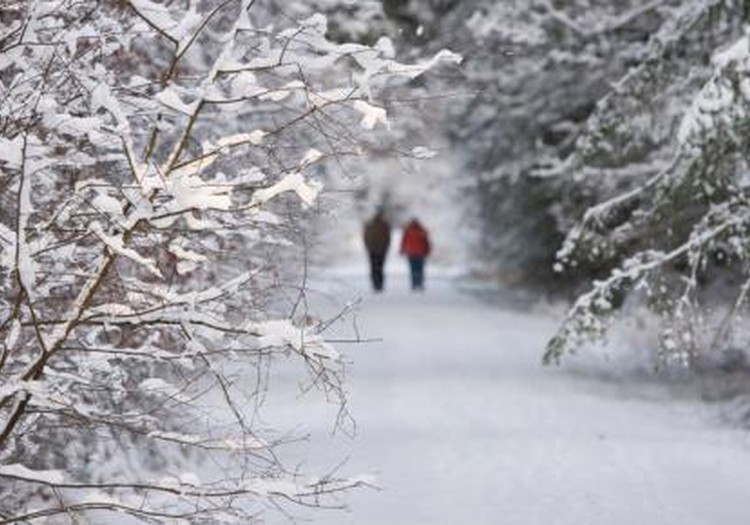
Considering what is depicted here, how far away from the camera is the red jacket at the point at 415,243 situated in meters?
25.7

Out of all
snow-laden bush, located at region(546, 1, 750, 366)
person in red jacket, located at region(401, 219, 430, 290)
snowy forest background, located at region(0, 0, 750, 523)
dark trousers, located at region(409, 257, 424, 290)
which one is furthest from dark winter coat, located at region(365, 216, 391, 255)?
snow-laden bush, located at region(546, 1, 750, 366)

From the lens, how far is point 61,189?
5.25 m

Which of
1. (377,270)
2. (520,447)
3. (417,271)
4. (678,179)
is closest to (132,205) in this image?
(520,447)

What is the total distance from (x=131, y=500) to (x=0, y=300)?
100 centimetres

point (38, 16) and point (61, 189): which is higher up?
point (38, 16)

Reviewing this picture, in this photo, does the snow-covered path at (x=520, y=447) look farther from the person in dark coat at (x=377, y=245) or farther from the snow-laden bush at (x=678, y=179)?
the person in dark coat at (x=377, y=245)

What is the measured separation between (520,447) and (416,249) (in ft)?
54.4

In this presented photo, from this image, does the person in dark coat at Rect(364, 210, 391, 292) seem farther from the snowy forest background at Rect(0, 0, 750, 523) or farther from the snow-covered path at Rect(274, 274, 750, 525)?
the snow-covered path at Rect(274, 274, 750, 525)

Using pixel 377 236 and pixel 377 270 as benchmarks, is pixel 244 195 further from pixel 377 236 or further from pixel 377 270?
pixel 377 236

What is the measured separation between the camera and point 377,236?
25.8 meters

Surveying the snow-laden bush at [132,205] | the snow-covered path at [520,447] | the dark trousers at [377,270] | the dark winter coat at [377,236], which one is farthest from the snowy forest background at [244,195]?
the dark winter coat at [377,236]

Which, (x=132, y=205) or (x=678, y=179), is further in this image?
(x=678, y=179)

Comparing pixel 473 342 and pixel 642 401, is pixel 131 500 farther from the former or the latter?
pixel 473 342

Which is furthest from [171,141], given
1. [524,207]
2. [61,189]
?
[524,207]
